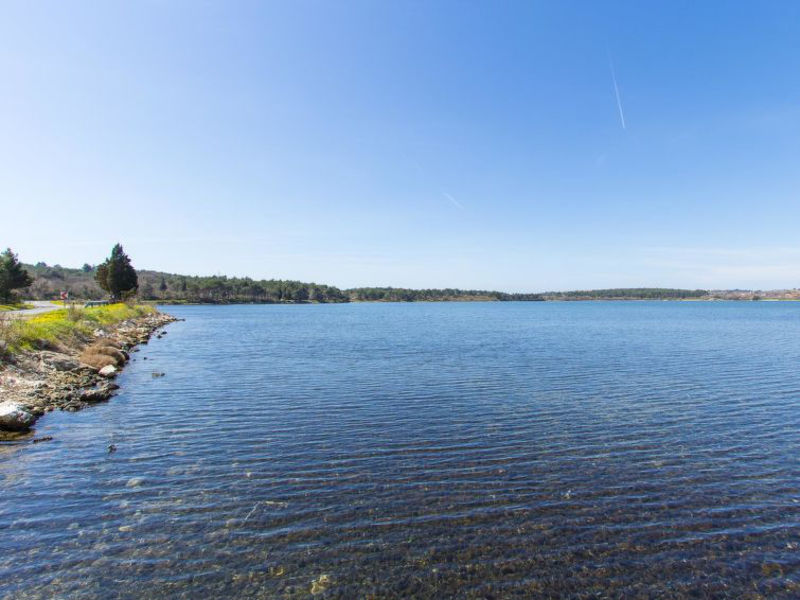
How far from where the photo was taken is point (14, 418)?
1803cm

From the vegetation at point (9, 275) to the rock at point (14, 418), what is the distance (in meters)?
74.5

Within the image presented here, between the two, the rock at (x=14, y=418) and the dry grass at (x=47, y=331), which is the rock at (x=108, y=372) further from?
the rock at (x=14, y=418)

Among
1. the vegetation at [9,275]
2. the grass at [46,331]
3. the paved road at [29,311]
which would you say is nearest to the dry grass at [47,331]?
the grass at [46,331]

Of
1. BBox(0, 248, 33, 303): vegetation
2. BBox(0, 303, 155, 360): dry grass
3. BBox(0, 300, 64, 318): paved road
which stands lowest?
BBox(0, 303, 155, 360): dry grass

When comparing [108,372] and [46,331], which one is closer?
[108,372]

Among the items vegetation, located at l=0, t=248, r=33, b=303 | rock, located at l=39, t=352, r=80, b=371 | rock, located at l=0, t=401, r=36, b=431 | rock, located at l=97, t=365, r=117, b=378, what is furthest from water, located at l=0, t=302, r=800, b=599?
vegetation, located at l=0, t=248, r=33, b=303

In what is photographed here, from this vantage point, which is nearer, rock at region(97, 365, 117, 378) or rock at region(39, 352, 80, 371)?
rock at region(39, 352, 80, 371)

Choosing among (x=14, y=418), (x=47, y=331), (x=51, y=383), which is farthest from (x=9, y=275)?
(x=14, y=418)

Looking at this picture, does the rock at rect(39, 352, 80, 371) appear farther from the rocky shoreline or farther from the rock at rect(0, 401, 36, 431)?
the rock at rect(0, 401, 36, 431)

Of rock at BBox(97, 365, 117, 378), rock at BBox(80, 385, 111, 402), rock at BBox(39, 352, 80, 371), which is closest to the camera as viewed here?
rock at BBox(80, 385, 111, 402)

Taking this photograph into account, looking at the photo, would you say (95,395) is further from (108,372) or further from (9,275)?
(9,275)

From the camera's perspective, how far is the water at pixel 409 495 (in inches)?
365

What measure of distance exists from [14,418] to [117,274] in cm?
9535

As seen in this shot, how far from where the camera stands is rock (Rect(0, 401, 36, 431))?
17812mm
